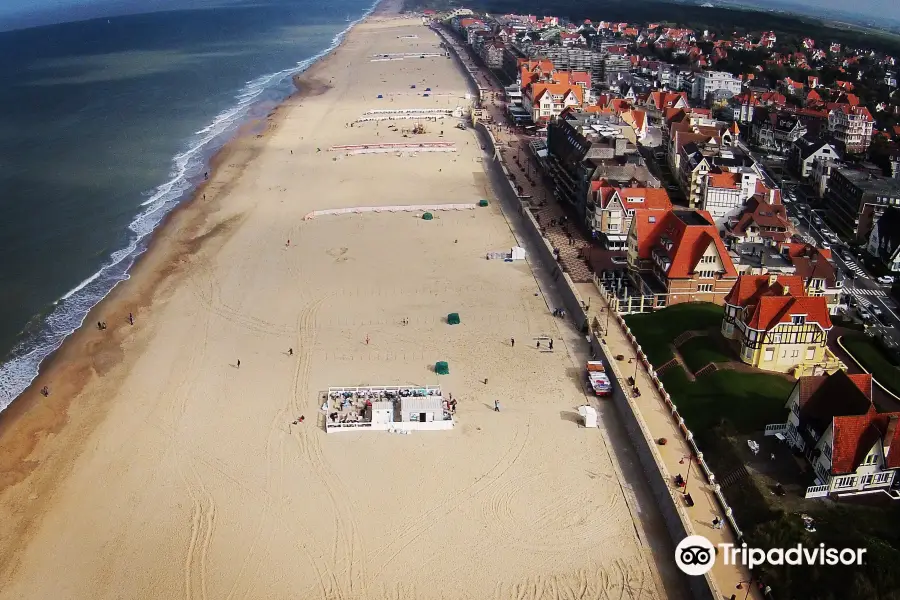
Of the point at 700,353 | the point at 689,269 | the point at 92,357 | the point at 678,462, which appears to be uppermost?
the point at 689,269

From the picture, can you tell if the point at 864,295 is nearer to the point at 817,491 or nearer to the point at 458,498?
the point at 817,491

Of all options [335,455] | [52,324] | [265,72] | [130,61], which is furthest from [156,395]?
[130,61]

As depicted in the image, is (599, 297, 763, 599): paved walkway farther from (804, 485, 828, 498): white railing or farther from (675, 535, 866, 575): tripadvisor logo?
(804, 485, 828, 498): white railing

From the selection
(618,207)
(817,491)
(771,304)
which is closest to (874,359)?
(771,304)

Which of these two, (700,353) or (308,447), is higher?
(700,353)

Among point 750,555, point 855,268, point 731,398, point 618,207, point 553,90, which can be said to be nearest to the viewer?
point 750,555

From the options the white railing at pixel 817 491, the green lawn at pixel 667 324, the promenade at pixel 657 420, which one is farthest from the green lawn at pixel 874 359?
the promenade at pixel 657 420

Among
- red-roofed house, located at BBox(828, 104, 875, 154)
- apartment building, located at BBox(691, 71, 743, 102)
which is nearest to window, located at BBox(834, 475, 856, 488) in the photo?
red-roofed house, located at BBox(828, 104, 875, 154)
